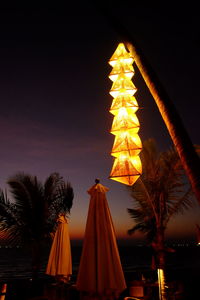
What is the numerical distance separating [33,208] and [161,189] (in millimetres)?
4102

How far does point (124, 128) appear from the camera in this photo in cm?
421

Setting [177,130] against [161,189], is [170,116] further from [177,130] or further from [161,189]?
[161,189]

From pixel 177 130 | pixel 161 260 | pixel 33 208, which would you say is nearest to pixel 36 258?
pixel 33 208

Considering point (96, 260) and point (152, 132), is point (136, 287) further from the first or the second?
point (152, 132)

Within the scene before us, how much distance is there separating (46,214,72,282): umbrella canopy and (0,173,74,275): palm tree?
817 mm

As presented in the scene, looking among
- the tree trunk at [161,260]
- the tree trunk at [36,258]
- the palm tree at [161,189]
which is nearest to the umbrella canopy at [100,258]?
the tree trunk at [161,260]

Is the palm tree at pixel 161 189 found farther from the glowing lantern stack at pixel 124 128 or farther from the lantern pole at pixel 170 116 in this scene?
the lantern pole at pixel 170 116

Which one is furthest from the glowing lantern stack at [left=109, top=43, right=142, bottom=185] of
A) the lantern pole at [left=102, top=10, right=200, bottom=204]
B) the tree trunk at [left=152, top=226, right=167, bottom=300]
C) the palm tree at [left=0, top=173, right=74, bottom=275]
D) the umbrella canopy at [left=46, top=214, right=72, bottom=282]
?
the palm tree at [left=0, top=173, right=74, bottom=275]

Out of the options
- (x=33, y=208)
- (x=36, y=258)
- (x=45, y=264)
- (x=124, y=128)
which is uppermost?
(x=124, y=128)

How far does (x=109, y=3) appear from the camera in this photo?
4.75m

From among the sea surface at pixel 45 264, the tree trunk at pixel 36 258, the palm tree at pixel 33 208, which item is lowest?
the sea surface at pixel 45 264

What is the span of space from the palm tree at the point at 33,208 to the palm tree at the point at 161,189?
8.33 feet

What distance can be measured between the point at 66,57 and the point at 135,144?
650 cm

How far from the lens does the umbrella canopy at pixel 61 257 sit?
6164 millimetres
